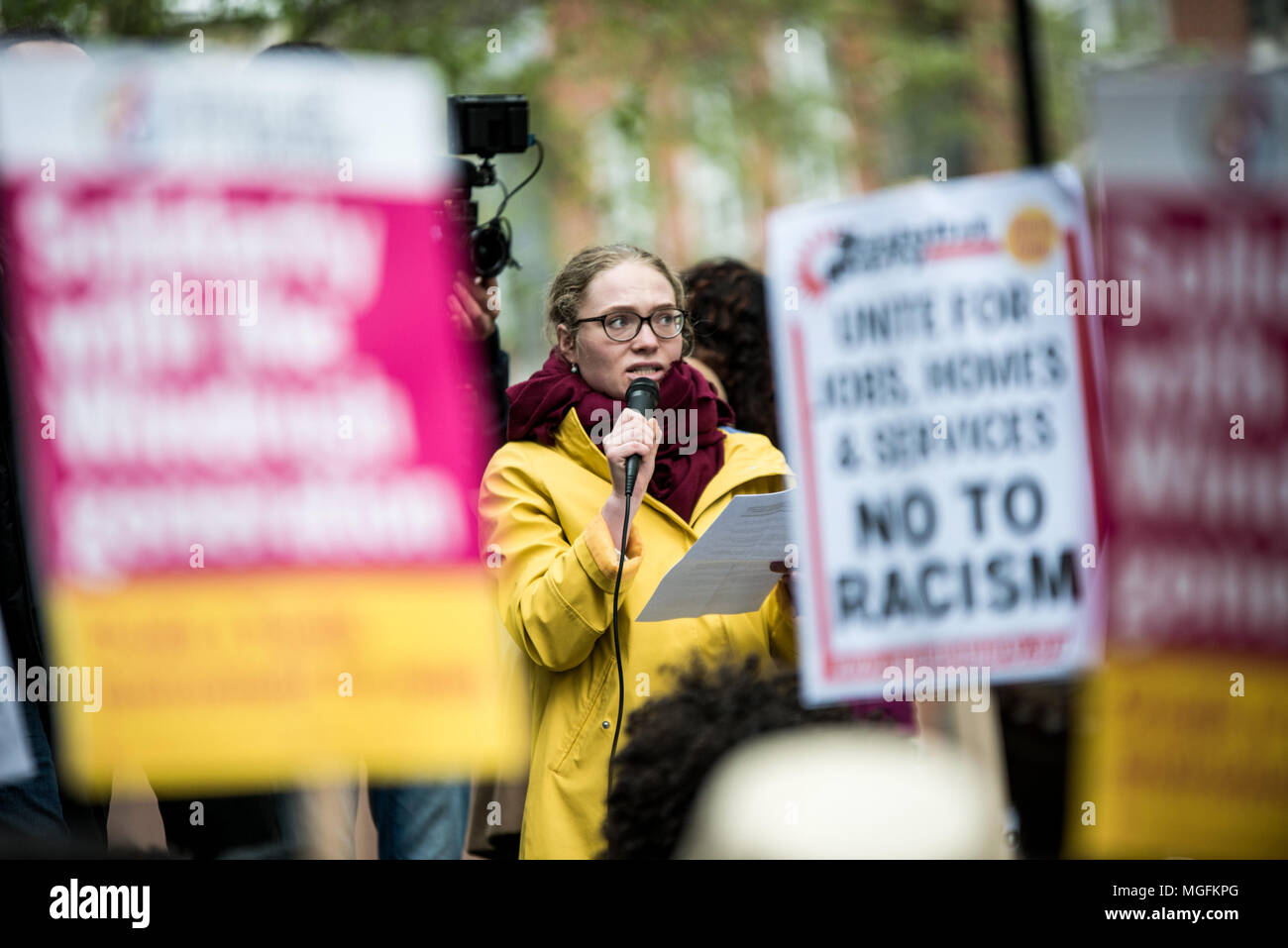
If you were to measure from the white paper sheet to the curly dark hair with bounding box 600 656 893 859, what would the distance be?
231 millimetres

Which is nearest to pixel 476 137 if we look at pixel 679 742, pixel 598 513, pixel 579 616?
pixel 598 513

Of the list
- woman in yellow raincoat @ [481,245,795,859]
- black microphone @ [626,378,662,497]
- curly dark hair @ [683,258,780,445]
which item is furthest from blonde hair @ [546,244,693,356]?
curly dark hair @ [683,258,780,445]

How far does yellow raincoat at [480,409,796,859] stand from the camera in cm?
260

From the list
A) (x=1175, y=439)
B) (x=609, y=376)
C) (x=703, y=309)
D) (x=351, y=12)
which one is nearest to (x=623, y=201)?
(x=351, y=12)

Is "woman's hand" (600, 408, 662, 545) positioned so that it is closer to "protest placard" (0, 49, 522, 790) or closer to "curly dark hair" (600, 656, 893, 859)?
"curly dark hair" (600, 656, 893, 859)

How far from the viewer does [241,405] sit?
210cm

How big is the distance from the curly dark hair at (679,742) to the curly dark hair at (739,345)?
123 centimetres

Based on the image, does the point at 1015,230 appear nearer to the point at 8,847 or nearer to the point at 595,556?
the point at 595,556

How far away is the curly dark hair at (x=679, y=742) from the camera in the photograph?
7.31 ft

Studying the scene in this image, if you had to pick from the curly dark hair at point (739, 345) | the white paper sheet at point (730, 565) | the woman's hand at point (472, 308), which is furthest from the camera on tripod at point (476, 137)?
the white paper sheet at point (730, 565)

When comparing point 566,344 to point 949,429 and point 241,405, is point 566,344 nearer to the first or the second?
point 949,429

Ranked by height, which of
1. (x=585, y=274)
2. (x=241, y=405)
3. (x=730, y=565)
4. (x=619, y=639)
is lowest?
(x=619, y=639)

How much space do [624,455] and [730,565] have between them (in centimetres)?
27

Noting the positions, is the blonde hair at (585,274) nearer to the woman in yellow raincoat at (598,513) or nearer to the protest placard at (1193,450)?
the woman in yellow raincoat at (598,513)
